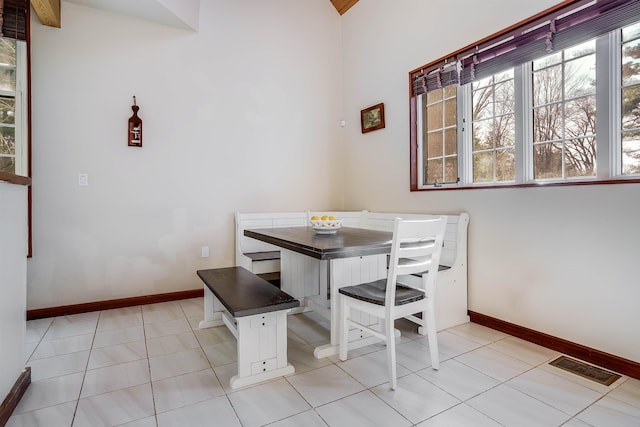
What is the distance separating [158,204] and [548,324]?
11.4 feet

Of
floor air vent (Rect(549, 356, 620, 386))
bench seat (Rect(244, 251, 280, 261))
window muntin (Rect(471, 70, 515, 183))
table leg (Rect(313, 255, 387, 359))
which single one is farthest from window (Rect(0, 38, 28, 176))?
floor air vent (Rect(549, 356, 620, 386))

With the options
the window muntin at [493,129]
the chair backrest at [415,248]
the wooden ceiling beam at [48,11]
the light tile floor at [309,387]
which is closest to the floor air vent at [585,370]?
the light tile floor at [309,387]

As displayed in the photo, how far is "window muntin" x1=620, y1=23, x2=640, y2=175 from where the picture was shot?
2.01 metres

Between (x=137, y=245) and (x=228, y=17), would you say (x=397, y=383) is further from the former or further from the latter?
(x=228, y=17)

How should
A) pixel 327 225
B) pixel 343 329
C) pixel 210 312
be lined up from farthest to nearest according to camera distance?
pixel 210 312 → pixel 327 225 → pixel 343 329

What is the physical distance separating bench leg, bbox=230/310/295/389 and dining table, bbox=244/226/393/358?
0.32 meters

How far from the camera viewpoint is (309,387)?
1.87 meters

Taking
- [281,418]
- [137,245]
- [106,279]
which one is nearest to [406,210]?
[281,418]

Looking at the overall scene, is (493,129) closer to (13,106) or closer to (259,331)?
(259,331)

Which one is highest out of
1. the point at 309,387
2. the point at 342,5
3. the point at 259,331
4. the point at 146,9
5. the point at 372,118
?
the point at 342,5

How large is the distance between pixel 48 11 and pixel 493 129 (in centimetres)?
369

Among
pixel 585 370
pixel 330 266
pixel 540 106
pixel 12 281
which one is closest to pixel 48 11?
pixel 12 281

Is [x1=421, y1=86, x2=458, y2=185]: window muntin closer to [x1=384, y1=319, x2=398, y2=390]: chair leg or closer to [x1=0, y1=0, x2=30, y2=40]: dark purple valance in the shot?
[x1=384, y1=319, x2=398, y2=390]: chair leg

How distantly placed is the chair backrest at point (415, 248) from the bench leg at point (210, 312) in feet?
5.02
